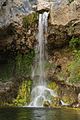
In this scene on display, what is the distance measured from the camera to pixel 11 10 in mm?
29578

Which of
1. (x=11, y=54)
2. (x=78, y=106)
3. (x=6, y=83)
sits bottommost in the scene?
(x=78, y=106)

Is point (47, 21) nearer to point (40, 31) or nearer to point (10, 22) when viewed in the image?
point (40, 31)

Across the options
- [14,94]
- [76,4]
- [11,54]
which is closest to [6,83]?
[14,94]

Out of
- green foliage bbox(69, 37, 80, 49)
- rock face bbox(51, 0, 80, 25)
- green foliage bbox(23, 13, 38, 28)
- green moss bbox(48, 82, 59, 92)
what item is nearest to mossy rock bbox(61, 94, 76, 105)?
green moss bbox(48, 82, 59, 92)

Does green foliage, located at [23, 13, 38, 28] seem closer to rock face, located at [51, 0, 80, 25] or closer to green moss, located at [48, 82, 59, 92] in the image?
rock face, located at [51, 0, 80, 25]

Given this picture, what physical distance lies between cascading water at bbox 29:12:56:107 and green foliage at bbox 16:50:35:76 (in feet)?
1.41

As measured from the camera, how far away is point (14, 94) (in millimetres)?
29266

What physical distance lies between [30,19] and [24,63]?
12.4 feet

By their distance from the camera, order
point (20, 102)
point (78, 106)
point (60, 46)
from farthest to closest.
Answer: point (60, 46) → point (20, 102) → point (78, 106)

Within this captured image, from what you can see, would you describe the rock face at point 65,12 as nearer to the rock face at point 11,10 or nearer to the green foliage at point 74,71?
the rock face at point 11,10

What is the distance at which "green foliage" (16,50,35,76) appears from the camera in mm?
30969

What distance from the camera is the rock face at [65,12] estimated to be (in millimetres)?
28594

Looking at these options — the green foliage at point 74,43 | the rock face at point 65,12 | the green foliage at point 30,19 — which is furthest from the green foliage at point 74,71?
the green foliage at point 30,19

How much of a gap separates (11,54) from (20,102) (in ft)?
16.2
